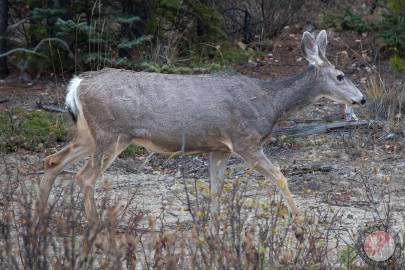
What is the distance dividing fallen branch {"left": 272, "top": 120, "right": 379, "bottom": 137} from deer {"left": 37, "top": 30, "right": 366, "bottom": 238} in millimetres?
2509

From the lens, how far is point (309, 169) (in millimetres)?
10070

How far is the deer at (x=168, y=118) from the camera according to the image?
8000 millimetres

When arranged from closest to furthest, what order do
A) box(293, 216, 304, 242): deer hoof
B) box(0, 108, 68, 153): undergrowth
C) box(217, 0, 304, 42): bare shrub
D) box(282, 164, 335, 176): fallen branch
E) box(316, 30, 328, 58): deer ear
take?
box(293, 216, 304, 242): deer hoof, box(316, 30, 328, 58): deer ear, box(282, 164, 335, 176): fallen branch, box(0, 108, 68, 153): undergrowth, box(217, 0, 304, 42): bare shrub

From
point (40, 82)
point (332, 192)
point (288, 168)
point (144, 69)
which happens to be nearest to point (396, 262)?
point (332, 192)

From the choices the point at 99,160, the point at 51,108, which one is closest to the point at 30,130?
the point at 51,108

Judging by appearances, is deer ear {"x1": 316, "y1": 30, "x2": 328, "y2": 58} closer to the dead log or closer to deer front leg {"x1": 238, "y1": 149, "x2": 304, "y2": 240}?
deer front leg {"x1": 238, "y1": 149, "x2": 304, "y2": 240}

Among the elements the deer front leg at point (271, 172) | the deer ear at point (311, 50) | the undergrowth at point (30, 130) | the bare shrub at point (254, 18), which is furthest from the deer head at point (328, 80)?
the bare shrub at point (254, 18)

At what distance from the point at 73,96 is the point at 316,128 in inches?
158

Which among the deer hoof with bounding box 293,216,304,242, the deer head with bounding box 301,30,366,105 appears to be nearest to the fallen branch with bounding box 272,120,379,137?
the deer head with bounding box 301,30,366,105

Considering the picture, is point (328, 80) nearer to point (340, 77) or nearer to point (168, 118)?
point (340, 77)

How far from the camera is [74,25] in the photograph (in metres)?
12.1

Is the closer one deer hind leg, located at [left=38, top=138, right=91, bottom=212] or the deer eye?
deer hind leg, located at [left=38, top=138, right=91, bottom=212]

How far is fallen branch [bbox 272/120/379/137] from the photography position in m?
11.2

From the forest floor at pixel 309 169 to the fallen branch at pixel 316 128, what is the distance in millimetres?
63
